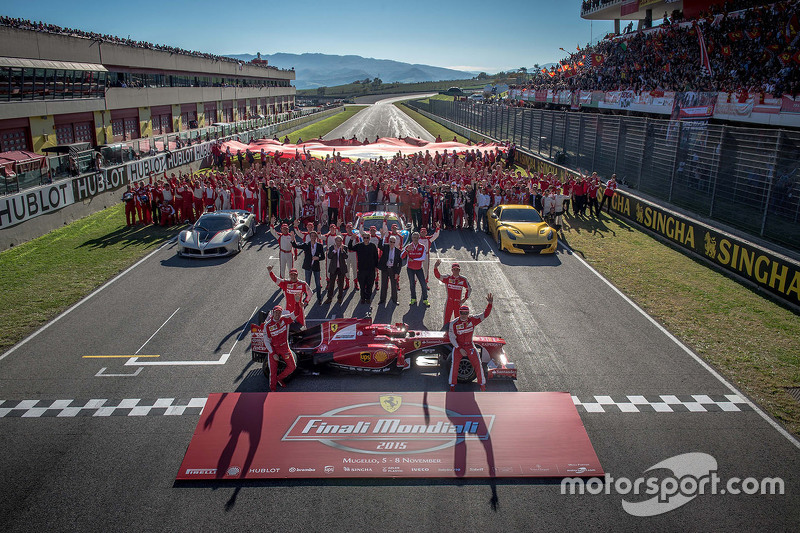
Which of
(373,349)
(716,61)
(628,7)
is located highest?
(628,7)

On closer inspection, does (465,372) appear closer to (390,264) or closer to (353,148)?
(390,264)

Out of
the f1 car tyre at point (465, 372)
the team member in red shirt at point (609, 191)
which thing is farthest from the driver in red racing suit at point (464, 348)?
the team member in red shirt at point (609, 191)

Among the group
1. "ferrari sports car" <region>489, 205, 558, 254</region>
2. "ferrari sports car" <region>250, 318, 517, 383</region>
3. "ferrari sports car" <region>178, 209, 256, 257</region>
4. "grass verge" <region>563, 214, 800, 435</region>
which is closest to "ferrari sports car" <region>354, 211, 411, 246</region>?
"ferrari sports car" <region>489, 205, 558, 254</region>

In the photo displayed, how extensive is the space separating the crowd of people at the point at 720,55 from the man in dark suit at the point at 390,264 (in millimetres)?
16727

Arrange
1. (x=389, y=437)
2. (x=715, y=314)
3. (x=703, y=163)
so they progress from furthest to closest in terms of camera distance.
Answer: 1. (x=703, y=163)
2. (x=715, y=314)
3. (x=389, y=437)

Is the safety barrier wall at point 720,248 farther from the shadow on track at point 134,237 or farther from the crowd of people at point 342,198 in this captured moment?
the shadow on track at point 134,237

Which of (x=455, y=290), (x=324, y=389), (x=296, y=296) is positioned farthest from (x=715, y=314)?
(x=296, y=296)

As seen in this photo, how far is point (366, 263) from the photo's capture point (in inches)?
501

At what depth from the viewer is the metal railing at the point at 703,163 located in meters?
14.7

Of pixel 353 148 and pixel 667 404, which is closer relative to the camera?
pixel 667 404

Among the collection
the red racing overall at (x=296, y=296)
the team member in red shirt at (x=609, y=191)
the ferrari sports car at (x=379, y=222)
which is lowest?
the red racing overall at (x=296, y=296)

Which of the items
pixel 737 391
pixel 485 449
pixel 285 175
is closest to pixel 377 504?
pixel 485 449

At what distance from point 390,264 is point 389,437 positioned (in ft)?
19.7

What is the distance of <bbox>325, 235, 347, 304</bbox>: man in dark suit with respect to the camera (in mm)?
12875
